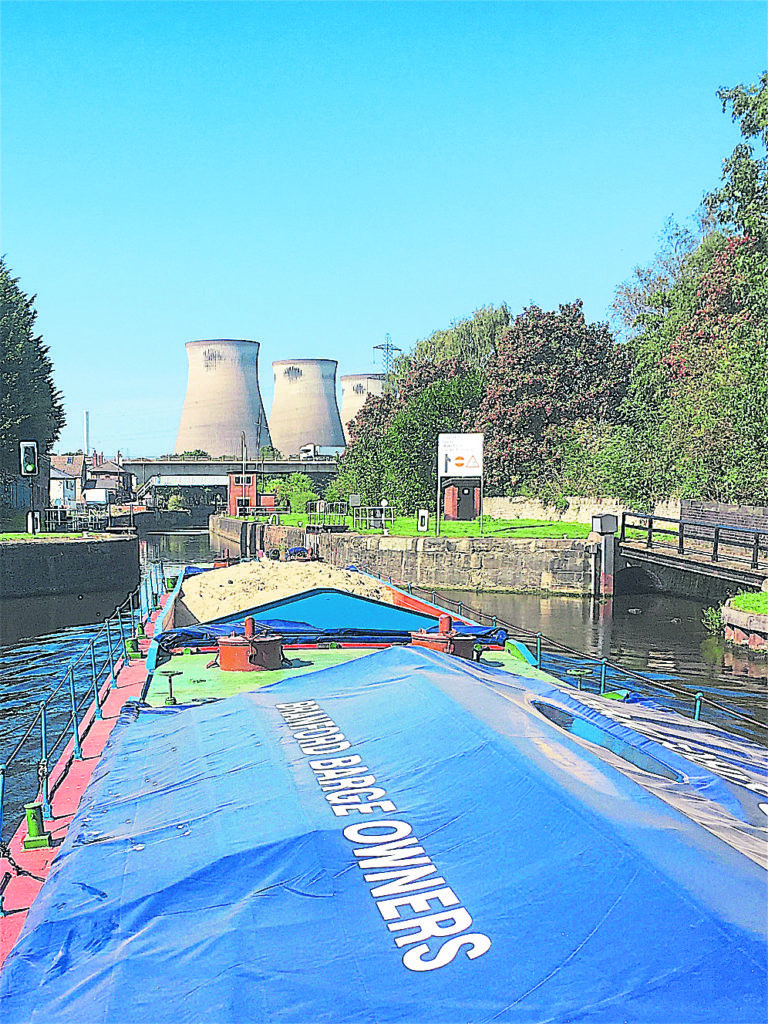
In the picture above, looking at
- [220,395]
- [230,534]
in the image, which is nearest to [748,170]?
[230,534]

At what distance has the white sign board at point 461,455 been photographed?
39.3 meters

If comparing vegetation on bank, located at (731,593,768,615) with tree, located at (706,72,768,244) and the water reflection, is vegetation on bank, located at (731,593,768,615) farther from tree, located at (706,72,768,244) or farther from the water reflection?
tree, located at (706,72,768,244)

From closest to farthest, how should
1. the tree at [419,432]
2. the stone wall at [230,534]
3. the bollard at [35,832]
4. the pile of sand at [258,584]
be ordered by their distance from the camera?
1. the bollard at [35,832]
2. the pile of sand at [258,584]
3. the tree at [419,432]
4. the stone wall at [230,534]

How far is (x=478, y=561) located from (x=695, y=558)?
11838 mm

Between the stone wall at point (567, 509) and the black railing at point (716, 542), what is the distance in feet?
14.8

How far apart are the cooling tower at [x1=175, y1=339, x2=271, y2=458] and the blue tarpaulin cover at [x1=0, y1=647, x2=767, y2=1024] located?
80284 mm

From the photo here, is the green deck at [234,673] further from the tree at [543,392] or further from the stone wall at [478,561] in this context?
the tree at [543,392]

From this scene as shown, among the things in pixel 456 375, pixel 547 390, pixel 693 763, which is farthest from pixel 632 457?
pixel 693 763

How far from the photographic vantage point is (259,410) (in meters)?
87.2

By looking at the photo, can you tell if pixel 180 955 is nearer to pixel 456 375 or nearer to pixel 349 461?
pixel 456 375

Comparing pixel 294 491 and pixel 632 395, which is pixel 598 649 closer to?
pixel 632 395

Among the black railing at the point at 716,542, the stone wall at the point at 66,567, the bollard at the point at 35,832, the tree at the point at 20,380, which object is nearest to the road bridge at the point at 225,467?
the tree at the point at 20,380

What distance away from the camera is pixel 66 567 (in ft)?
112

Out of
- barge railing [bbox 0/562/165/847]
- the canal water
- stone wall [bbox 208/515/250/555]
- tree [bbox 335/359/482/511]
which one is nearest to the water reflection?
the canal water
